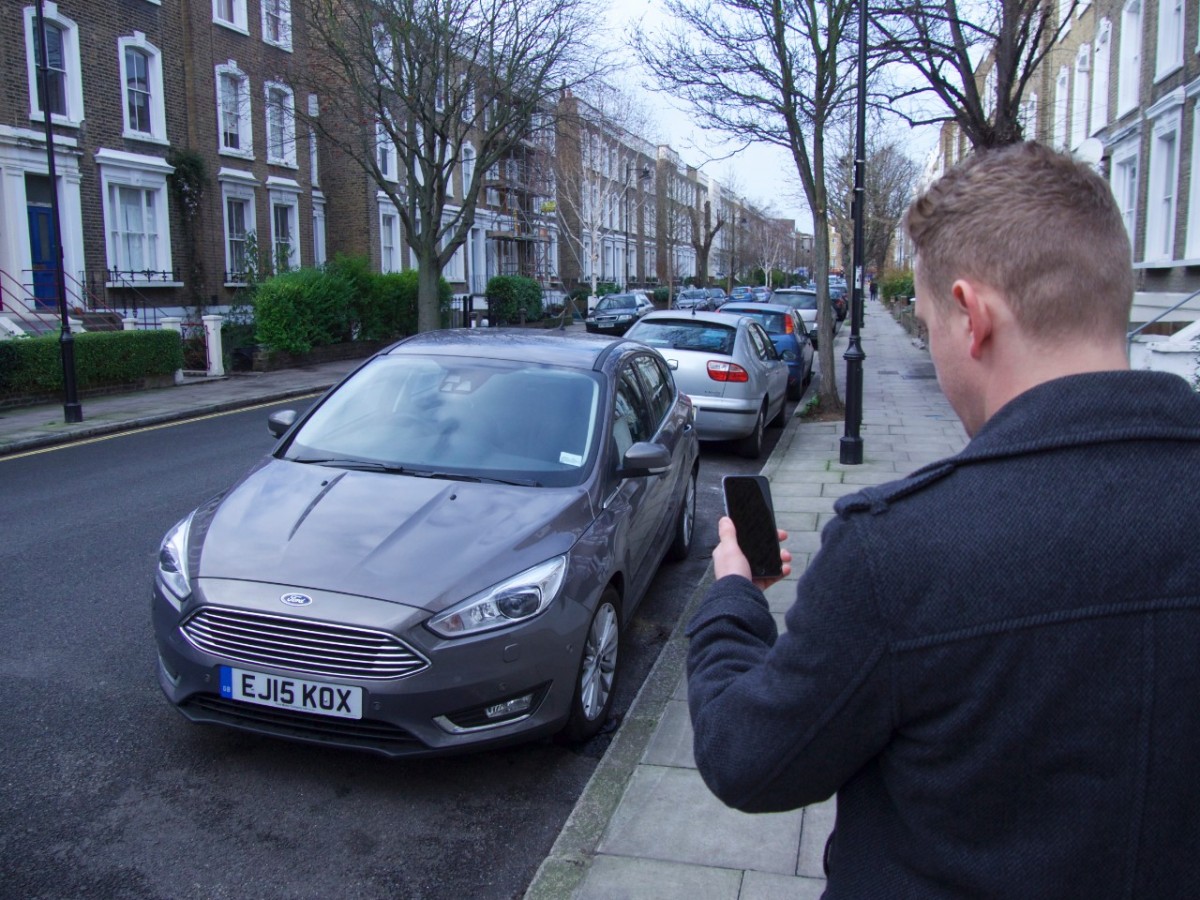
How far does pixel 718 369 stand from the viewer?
11516 mm

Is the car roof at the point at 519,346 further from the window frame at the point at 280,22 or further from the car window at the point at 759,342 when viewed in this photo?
→ the window frame at the point at 280,22

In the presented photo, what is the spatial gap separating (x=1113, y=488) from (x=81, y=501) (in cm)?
940

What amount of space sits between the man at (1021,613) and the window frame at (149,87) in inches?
1045

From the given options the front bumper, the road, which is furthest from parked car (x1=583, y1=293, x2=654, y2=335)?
the front bumper

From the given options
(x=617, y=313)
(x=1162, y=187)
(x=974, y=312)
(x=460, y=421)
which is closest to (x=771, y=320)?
(x=1162, y=187)

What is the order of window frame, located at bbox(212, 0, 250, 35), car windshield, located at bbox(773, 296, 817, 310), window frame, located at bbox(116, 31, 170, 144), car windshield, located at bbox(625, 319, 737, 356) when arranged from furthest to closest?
1. car windshield, located at bbox(773, 296, 817, 310)
2. window frame, located at bbox(212, 0, 250, 35)
3. window frame, located at bbox(116, 31, 170, 144)
4. car windshield, located at bbox(625, 319, 737, 356)

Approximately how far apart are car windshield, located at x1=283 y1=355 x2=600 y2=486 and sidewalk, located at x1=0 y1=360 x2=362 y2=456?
8723 mm

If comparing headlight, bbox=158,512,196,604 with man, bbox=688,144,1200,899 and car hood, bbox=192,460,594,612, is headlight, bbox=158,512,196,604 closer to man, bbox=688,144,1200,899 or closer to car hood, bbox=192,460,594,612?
car hood, bbox=192,460,594,612

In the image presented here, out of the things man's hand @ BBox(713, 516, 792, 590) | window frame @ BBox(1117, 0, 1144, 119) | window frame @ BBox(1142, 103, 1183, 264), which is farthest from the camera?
window frame @ BBox(1117, 0, 1144, 119)

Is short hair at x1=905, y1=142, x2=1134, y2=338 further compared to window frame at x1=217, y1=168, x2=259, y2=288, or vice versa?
window frame at x1=217, y1=168, x2=259, y2=288

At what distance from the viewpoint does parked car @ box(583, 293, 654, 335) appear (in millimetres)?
35438

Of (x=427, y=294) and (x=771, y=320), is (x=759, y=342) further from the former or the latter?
(x=427, y=294)

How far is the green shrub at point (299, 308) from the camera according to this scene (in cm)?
2272

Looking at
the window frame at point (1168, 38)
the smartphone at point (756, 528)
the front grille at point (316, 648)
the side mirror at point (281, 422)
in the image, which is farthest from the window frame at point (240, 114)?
the smartphone at point (756, 528)
